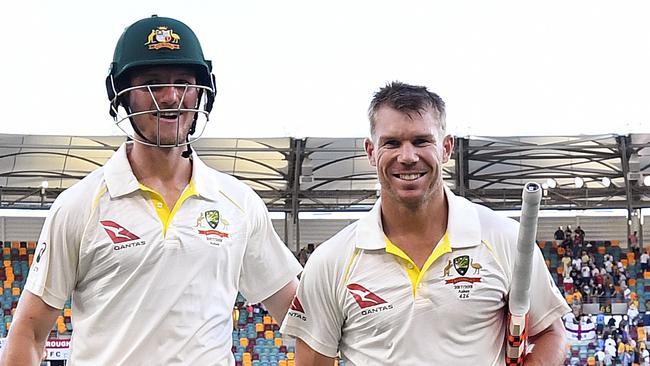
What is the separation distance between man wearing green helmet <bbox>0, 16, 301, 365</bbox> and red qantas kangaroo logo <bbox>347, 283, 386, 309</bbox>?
1.25 feet

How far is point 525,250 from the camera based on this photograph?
2.58 m

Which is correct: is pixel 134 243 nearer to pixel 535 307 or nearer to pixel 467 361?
pixel 467 361

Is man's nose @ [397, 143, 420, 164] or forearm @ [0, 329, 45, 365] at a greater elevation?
man's nose @ [397, 143, 420, 164]

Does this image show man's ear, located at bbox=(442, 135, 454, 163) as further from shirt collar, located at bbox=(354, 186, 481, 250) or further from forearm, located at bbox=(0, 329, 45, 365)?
forearm, located at bbox=(0, 329, 45, 365)

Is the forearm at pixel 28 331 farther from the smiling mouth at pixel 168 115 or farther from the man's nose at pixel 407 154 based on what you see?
the man's nose at pixel 407 154

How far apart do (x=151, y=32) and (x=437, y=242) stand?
43.0 inches

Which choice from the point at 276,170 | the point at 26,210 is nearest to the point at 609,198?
the point at 276,170

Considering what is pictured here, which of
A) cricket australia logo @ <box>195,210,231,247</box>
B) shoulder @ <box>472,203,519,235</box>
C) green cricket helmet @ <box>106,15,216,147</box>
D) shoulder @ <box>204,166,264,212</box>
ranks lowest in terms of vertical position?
cricket australia logo @ <box>195,210,231,247</box>

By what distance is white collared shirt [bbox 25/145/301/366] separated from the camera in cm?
279

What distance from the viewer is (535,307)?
3.03 m

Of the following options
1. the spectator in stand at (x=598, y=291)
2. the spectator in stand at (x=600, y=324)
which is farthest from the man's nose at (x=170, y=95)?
the spectator in stand at (x=598, y=291)

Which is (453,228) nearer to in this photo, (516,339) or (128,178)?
(516,339)

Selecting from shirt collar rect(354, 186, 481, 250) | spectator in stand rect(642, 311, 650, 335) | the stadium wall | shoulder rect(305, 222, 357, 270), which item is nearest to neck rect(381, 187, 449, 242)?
shirt collar rect(354, 186, 481, 250)

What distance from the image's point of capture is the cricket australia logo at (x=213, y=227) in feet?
9.52
